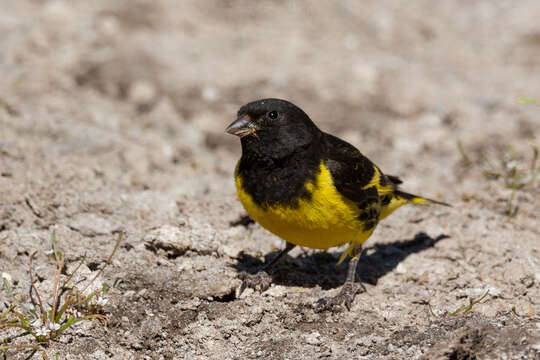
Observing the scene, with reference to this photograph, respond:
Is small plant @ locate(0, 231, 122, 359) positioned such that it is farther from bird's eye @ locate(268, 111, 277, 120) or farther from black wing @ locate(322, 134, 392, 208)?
black wing @ locate(322, 134, 392, 208)

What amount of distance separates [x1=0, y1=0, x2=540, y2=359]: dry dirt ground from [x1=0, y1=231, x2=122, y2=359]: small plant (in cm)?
7

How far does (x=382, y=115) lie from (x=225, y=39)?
2673 mm

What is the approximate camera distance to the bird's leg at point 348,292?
162 inches

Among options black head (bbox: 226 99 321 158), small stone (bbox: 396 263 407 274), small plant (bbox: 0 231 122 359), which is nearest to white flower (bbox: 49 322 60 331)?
small plant (bbox: 0 231 122 359)

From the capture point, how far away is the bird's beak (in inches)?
161

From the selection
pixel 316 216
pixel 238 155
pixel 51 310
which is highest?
pixel 316 216

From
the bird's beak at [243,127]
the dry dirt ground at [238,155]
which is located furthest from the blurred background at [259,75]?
the bird's beak at [243,127]

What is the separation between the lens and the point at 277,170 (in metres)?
4.04

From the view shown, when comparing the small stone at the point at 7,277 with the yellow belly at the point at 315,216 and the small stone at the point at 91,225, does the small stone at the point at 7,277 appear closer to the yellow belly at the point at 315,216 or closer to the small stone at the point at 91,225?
the small stone at the point at 91,225

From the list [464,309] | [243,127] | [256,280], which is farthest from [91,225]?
[464,309]

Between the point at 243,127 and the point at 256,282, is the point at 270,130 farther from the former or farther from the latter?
the point at 256,282

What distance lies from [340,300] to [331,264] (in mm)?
957

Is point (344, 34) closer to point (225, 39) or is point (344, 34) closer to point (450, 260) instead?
point (225, 39)

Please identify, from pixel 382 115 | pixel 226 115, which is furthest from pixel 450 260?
pixel 226 115
